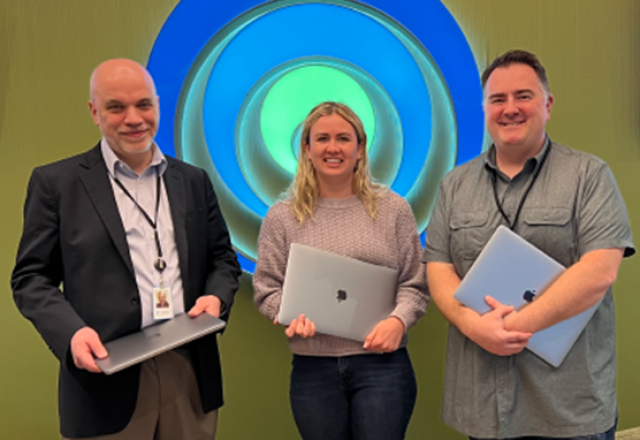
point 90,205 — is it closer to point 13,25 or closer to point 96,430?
point 96,430

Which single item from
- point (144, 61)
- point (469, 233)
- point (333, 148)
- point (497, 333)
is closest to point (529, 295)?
point (497, 333)

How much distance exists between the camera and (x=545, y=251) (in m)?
1.86

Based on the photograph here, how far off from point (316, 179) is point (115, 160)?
2.48 ft

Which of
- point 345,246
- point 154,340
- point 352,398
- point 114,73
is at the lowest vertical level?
point 352,398

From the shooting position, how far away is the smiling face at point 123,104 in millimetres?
1841

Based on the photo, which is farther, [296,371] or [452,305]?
[296,371]

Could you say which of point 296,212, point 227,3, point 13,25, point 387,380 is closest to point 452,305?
point 387,380

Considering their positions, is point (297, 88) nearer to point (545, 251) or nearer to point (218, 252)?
point (218, 252)

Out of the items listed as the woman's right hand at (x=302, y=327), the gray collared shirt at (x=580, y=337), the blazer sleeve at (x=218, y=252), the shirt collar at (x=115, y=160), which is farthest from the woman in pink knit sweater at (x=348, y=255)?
the shirt collar at (x=115, y=160)

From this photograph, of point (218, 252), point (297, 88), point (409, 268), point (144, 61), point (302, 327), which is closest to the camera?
point (302, 327)

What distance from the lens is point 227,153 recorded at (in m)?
2.71

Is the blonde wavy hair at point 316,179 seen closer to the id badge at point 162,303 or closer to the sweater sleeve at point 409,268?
the sweater sleeve at point 409,268

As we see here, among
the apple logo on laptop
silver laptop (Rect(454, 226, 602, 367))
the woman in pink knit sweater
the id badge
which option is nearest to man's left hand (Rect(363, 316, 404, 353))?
the woman in pink knit sweater

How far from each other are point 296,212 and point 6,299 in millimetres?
1352
